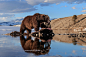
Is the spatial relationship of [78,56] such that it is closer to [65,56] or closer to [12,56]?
[65,56]

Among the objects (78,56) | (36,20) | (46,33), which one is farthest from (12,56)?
(36,20)

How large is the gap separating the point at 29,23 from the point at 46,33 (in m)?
3.77

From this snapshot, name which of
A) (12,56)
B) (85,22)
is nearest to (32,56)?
(12,56)

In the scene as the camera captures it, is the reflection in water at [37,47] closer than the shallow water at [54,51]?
No

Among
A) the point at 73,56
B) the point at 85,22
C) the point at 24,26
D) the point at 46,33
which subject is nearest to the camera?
the point at 73,56

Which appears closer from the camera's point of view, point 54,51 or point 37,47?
point 54,51

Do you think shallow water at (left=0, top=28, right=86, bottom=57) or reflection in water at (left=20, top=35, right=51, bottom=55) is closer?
shallow water at (left=0, top=28, right=86, bottom=57)

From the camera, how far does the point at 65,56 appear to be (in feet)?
17.0

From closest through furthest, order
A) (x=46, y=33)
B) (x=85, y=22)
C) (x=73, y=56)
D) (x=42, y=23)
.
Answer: (x=73, y=56) < (x=46, y=33) < (x=42, y=23) < (x=85, y=22)

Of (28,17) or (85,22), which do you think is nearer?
(28,17)

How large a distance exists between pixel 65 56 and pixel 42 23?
15.5 m

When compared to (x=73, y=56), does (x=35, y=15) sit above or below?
above

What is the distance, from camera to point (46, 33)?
19141mm

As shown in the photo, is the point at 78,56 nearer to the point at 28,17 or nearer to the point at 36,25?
the point at 36,25
